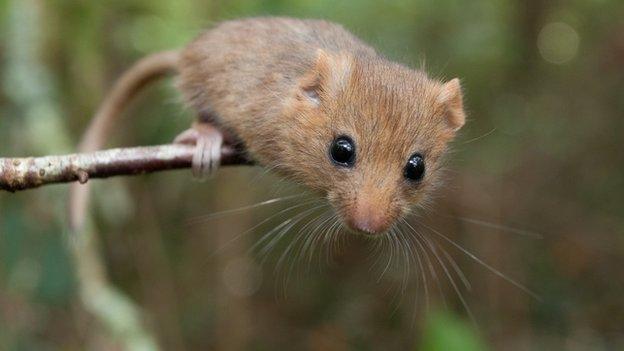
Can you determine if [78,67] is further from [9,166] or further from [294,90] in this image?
[9,166]

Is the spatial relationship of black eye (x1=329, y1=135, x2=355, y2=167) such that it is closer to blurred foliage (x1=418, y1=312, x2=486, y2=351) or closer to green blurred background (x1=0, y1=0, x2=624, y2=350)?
blurred foliage (x1=418, y1=312, x2=486, y2=351)

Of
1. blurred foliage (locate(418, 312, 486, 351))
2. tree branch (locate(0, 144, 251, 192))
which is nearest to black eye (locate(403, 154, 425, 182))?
tree branch (locate(0, 144, 251, 192))

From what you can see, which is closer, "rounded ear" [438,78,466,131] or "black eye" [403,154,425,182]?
"black eye" [403,154,425,182]

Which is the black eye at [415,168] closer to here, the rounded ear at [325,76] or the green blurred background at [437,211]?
the rounded ear at [325,76]

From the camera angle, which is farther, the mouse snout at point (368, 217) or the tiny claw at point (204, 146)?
the tiny claw at point (204, 146)

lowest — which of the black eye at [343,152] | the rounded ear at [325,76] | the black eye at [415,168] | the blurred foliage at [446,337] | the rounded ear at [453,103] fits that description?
the blurred foliage at [446,337]

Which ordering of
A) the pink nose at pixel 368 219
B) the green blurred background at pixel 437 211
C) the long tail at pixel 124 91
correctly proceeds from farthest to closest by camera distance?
1. the green blurred background at pixel 437 211
2. the long tail at pixel 124 91
3. the pink nose at pixel 368 219

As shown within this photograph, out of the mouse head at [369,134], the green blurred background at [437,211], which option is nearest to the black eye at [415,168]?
the mouse head at [369,134]
